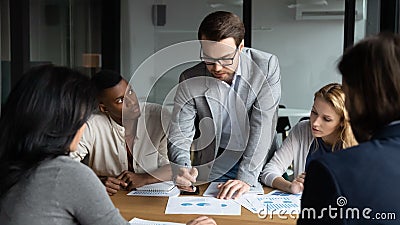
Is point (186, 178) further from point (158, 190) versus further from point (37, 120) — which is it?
point (37, 120)

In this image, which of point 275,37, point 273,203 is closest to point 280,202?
point 273,203

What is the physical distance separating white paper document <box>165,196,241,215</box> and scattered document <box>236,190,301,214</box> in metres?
0.05

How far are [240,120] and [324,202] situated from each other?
1.18 metres

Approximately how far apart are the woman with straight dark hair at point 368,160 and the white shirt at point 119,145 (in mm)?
1298

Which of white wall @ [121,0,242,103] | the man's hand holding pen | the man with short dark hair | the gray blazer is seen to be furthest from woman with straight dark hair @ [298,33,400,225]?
white wall @ [121,0,242,103]

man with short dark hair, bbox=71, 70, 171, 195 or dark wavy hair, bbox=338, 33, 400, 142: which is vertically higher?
dark wavy hair, bbox=338, 33, 400, 142

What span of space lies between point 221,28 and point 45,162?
99 cm

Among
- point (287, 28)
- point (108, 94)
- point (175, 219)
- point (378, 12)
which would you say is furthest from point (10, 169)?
point (287, 28)

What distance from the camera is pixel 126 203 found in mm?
1848

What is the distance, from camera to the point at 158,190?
6.61ft

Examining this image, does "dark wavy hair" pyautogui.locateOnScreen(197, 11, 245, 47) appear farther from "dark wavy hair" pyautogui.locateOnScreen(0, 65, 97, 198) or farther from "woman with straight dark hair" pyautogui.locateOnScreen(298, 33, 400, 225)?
"woman with straight dark hair" pyautogui.locateOnScreen(298, 33, 400, 225)

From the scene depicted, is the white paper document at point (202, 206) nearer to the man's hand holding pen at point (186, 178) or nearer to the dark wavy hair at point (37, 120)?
the man's hand holding pen at point (186, 178)

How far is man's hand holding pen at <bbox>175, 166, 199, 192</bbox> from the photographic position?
195 cm

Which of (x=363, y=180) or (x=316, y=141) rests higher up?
(x=363, y=180)
